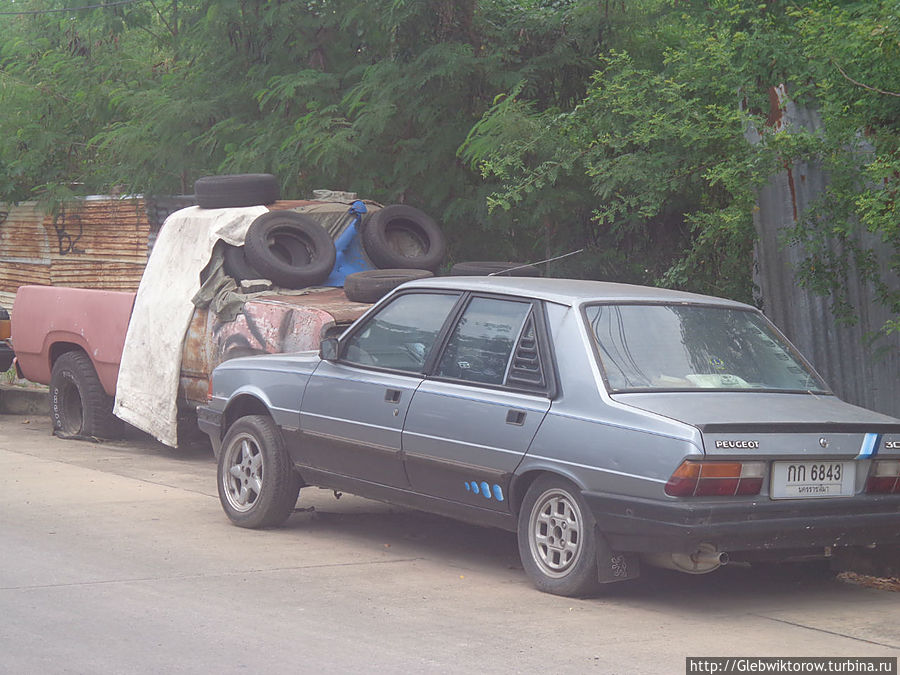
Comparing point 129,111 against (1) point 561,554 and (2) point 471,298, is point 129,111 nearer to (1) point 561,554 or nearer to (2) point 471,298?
(2) point 471,298

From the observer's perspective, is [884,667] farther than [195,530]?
No

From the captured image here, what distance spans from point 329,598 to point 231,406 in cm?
237

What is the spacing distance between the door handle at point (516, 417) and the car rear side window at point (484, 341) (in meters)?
0.22

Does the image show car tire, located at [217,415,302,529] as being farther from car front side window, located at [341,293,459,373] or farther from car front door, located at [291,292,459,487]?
car front side window, located at [341,293,459,373]

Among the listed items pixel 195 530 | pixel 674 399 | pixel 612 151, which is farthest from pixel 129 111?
pixel 674 399

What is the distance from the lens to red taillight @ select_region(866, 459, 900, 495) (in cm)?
583

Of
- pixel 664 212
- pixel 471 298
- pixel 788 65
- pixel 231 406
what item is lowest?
pixel 231 406

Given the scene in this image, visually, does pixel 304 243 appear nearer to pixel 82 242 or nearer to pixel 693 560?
pixel 693 560

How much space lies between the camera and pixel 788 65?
8211 mm

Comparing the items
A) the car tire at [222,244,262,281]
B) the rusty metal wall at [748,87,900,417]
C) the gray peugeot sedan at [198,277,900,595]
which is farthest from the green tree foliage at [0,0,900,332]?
the car tire at [222,244,262,281]

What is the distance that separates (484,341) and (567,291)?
1.69 ft

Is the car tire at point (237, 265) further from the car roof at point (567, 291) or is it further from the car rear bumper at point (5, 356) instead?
the car rear bumper at point (5, 356)

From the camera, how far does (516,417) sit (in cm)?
608

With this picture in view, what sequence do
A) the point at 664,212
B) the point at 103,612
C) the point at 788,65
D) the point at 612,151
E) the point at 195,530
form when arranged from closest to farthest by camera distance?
the point at 103,612 < the point at 195,530 < the point at 788,65 < the point at 612,151 < the point at 664,212
